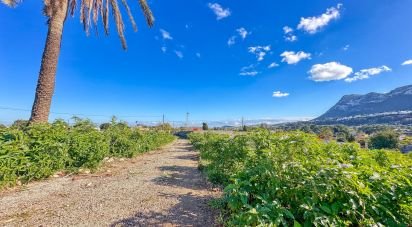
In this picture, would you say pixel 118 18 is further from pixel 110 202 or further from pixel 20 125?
pixel 110 202

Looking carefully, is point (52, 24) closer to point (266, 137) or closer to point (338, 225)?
point (266, 137)

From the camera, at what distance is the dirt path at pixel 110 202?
352 centimetres

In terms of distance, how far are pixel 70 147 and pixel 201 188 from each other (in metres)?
4.10

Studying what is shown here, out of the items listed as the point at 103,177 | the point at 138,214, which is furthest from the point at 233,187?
the point at 103,177

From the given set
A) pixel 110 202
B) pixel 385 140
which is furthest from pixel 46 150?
pixel 385 140

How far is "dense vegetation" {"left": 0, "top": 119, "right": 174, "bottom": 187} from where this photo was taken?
5.19 m

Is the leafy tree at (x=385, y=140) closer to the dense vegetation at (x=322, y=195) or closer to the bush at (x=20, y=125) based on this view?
the dense vegetation at (x=322, y=195)

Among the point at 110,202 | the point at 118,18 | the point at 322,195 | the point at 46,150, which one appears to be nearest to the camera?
the point at 322,195

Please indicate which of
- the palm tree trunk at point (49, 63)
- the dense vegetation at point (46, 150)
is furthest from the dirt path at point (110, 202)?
the palm tree trunk at point (49, 63)

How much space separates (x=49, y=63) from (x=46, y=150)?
10.6 feet

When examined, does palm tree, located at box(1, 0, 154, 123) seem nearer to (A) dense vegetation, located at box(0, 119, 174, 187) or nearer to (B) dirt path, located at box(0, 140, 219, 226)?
(A) dense vegetation, located at box(0, 119, 174, 187)

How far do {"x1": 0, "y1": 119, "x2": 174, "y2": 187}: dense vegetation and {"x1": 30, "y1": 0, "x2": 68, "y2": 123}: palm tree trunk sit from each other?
80cm

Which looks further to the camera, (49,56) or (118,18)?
(118,18)

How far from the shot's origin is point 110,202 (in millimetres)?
4332
